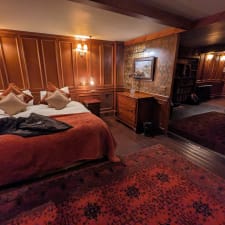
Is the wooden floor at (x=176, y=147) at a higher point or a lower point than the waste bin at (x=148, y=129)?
lower

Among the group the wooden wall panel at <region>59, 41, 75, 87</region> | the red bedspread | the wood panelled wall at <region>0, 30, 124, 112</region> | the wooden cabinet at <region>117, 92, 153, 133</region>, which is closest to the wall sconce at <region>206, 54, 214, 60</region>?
the wood panelled wall at <region>0, 30, 124, 112</region>

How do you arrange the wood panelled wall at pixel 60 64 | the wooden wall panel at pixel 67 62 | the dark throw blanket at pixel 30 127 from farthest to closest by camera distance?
1. the wooden wall panel at pixel 67 62
2. the wood panelled wall at pixel 60 64
3. the dark throw blanket at pixel 30 127

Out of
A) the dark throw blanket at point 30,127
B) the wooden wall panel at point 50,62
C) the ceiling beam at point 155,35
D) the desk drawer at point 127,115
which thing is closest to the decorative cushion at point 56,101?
the wooden wall panel at point 50,62

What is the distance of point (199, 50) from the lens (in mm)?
5641

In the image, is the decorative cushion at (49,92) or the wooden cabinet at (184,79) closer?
the decorative cushion at (49,92)

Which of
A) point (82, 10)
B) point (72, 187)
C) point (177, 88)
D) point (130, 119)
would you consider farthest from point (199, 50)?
point (72, 187)

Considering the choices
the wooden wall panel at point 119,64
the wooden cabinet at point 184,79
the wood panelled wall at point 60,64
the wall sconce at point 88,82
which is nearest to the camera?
the wood panelled wall at point 60,64

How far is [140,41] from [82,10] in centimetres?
212

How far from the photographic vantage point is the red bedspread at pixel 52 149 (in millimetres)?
1775

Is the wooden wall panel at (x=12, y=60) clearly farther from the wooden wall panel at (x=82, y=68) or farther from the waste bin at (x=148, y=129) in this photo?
the waste bin at (x=148, y=129)

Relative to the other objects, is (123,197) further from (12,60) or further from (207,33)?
(12,60)

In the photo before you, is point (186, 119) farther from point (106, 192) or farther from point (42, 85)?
point (42, 85)

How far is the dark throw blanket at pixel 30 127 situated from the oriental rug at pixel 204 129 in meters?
2.77

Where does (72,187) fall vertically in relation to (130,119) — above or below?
below
